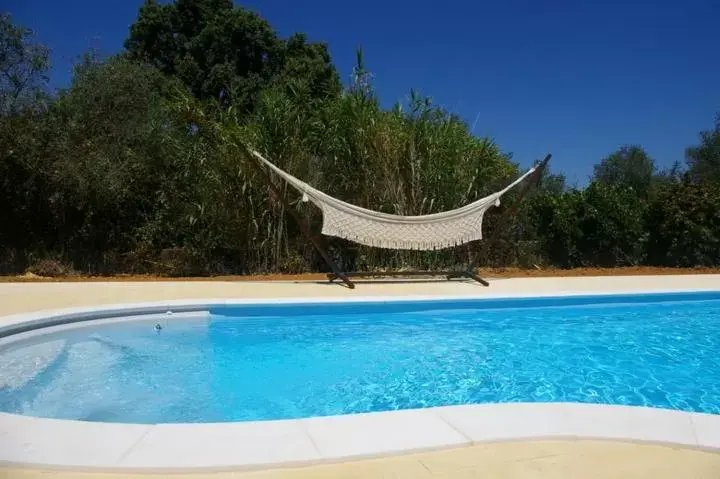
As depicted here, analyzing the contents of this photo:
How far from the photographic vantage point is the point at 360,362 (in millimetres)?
4605

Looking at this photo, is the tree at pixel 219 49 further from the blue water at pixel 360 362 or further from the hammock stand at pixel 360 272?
the blue water at pixel 360 362

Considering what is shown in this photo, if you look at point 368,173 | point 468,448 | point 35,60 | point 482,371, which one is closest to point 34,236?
point 35,60

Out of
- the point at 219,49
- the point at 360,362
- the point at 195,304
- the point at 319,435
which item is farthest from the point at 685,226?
the point at 219,49

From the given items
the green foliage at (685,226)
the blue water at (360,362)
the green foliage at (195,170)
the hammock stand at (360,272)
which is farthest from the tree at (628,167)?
the blue water at (360,362)

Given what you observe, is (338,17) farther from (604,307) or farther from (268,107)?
(604,307)

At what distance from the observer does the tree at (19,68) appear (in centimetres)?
930

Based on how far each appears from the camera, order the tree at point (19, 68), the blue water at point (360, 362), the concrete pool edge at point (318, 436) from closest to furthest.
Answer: the concrete pool edge at point (318, 436), the blue water at point (360, 362), the tree at point (19, 68)

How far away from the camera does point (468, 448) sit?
209 centimetres

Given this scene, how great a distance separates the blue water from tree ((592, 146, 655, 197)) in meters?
16.7

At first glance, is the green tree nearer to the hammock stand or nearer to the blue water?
the hammock stand

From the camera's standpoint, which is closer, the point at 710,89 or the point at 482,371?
the point at 482,371

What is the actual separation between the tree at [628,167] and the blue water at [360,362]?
16.7 meters

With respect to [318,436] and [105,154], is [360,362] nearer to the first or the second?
[318,436]

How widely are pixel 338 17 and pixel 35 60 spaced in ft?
19.4
